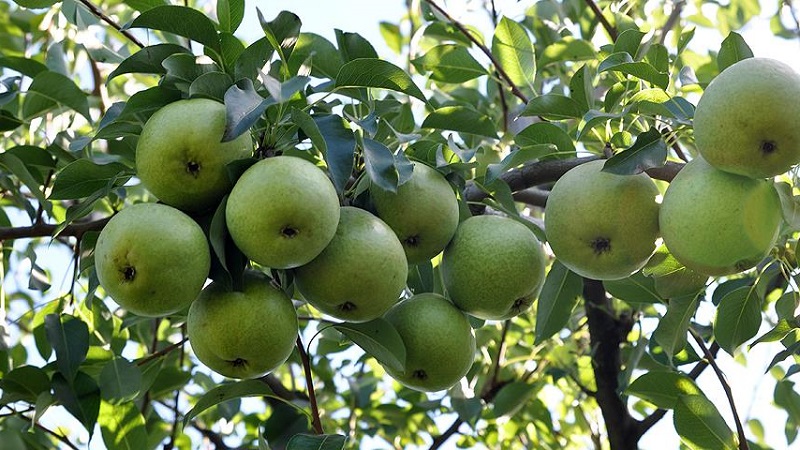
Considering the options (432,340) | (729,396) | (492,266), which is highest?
(492,266)

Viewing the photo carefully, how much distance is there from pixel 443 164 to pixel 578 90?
0.42m

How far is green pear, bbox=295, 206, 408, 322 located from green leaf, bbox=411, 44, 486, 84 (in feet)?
3.71

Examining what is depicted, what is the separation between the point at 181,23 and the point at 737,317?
159cm

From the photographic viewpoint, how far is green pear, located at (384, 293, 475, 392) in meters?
2.27

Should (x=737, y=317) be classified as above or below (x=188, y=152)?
below

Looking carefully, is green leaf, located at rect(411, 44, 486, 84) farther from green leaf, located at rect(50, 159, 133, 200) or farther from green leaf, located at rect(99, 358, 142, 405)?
green leaf, located at rect(99, 358, 142, 405)

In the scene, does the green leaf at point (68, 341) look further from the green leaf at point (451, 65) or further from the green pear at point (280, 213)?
the green leaf at point (451, 65)

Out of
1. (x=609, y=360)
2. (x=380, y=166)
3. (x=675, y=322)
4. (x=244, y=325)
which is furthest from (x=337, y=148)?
(x=609, y=360)

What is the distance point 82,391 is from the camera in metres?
2.77

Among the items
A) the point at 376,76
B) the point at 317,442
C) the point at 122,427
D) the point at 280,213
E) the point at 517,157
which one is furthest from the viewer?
the point at 122,427

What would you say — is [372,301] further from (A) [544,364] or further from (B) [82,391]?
(A) [544,364]

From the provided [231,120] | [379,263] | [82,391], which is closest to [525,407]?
[82,391]

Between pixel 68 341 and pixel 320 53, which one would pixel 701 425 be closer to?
pixel 320 53

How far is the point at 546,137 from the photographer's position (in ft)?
8.08
